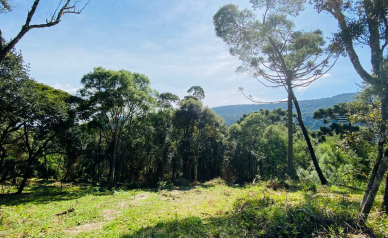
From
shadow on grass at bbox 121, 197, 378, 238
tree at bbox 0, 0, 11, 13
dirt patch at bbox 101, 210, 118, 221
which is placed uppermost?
tree at bbox 0, 0, 11, 13

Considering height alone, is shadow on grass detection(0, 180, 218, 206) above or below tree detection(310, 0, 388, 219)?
below

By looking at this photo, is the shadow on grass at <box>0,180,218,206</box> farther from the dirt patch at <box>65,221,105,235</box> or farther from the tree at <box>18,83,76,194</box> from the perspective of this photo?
the dirt patch at <box>65,221,105,235</box>

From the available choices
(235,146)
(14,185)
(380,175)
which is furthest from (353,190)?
(14,185)

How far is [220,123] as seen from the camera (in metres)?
23.5

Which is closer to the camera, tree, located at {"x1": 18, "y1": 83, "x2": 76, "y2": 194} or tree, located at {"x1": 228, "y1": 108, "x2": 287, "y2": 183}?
tree, located at {"x1": 18, "y1": 83, "x2": 76, "y2": 194}

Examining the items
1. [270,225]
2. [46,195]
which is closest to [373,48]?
[270,225]

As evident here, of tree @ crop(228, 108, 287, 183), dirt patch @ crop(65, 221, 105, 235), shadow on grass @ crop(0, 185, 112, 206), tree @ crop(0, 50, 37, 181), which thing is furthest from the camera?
tree @ crop(228, 108, 287, 183)

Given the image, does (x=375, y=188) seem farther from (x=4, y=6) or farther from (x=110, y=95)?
(x=110, y=95)

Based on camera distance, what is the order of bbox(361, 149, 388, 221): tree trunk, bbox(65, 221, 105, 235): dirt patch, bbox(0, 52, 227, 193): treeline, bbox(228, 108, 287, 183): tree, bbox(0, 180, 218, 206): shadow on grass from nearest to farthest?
bbox(361, 149, 388, 221): tree trunk
bbox(65, 221, 105, 235): dirt patch
bbox(0, 180, 218, 206): shadow on grass
bbox(0, 52, 227, 193): treeline
bbox(228, 108, 287, 183): tree

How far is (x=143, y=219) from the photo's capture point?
21.4ft

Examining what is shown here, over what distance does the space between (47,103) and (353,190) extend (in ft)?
61.6

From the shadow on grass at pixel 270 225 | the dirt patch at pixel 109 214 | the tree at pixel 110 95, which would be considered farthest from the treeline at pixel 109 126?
the shadow on grass at pixel 270 225

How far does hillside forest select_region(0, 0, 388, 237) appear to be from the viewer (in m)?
5.14

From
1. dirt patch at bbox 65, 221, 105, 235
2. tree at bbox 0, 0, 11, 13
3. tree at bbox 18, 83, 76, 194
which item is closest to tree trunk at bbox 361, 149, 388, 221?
dirt patch at bbox 65, 221, 105, 235
